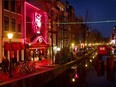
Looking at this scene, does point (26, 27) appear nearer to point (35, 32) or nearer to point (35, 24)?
point (35, 24)

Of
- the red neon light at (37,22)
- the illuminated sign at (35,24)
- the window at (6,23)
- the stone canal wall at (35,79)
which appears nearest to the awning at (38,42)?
the illuminated sign at (35,24)

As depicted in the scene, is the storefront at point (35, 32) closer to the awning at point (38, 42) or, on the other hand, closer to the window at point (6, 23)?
the awning at point (38, 42)

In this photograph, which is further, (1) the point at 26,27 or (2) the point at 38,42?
(2) the point at 38,42

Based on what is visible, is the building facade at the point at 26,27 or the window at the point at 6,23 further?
the window at the point at 6,23

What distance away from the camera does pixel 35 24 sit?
154 feet

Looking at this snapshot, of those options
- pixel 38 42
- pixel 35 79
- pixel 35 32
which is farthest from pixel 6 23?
pixel 35 79

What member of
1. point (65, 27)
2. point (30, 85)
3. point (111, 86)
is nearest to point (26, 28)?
point (111, 86)

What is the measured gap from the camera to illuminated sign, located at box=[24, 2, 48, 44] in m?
43.8

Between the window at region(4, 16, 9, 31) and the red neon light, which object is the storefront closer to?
the red neon light

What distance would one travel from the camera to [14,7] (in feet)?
129

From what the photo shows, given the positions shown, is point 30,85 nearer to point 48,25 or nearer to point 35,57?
point 35,57

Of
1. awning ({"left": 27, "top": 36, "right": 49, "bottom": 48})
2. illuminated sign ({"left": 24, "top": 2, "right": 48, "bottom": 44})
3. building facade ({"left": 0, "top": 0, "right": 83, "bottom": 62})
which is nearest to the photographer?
building facade ({"left": 0, "top": 0, "right": 83, "bottom": 62})

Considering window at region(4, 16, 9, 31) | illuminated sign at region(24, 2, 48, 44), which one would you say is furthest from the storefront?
window at region(4, 16, 9, 31)

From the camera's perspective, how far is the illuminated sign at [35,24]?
144 feet
